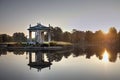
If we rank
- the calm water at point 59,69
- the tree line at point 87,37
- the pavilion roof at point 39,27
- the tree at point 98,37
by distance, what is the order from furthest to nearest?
1. the tree at point 98,37
2. the tree line at point 87,37
3. the pavilion roof at point 39,27
4. the calm water at point 59,69

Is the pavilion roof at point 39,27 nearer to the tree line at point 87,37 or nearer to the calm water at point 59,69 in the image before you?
the tree line at point 87,37

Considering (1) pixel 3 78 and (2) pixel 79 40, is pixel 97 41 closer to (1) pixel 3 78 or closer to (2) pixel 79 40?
(2) pixel 79 40

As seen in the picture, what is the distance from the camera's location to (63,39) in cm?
6353

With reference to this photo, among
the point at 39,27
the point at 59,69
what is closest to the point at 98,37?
the point at 39,27

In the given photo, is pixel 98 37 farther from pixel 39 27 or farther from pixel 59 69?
pixel 59 69

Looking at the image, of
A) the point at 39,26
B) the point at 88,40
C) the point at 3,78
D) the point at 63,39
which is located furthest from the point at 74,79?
the point at 88,40

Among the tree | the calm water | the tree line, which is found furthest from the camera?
the tree

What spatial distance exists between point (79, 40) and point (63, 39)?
14.6 metres

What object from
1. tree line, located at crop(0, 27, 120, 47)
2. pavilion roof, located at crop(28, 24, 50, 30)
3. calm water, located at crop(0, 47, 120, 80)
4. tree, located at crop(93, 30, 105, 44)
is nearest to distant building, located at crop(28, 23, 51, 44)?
pavilion roof, located at crop(28, 24, 50, 30)

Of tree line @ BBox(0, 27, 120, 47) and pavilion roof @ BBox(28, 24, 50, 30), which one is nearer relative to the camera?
pavilion roof @ BBox(28, 24, 50, 30)

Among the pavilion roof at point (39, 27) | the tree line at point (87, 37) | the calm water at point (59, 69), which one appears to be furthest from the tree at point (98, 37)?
the calm water at point (59, 69)

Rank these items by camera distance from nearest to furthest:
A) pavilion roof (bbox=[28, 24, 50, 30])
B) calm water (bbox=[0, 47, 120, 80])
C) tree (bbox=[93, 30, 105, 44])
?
calm water (bbox=[0, 47, 120, 80]), pavilion roof (bbox=[28, 24, 50, 30]), tree (bbox=[93, 30, 105, 44])

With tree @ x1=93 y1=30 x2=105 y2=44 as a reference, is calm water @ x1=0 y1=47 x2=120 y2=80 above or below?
below

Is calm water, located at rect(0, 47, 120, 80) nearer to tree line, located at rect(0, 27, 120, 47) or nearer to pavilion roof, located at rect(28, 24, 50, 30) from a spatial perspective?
pavilion roof, located at rect(28, 24, 50, 30)
